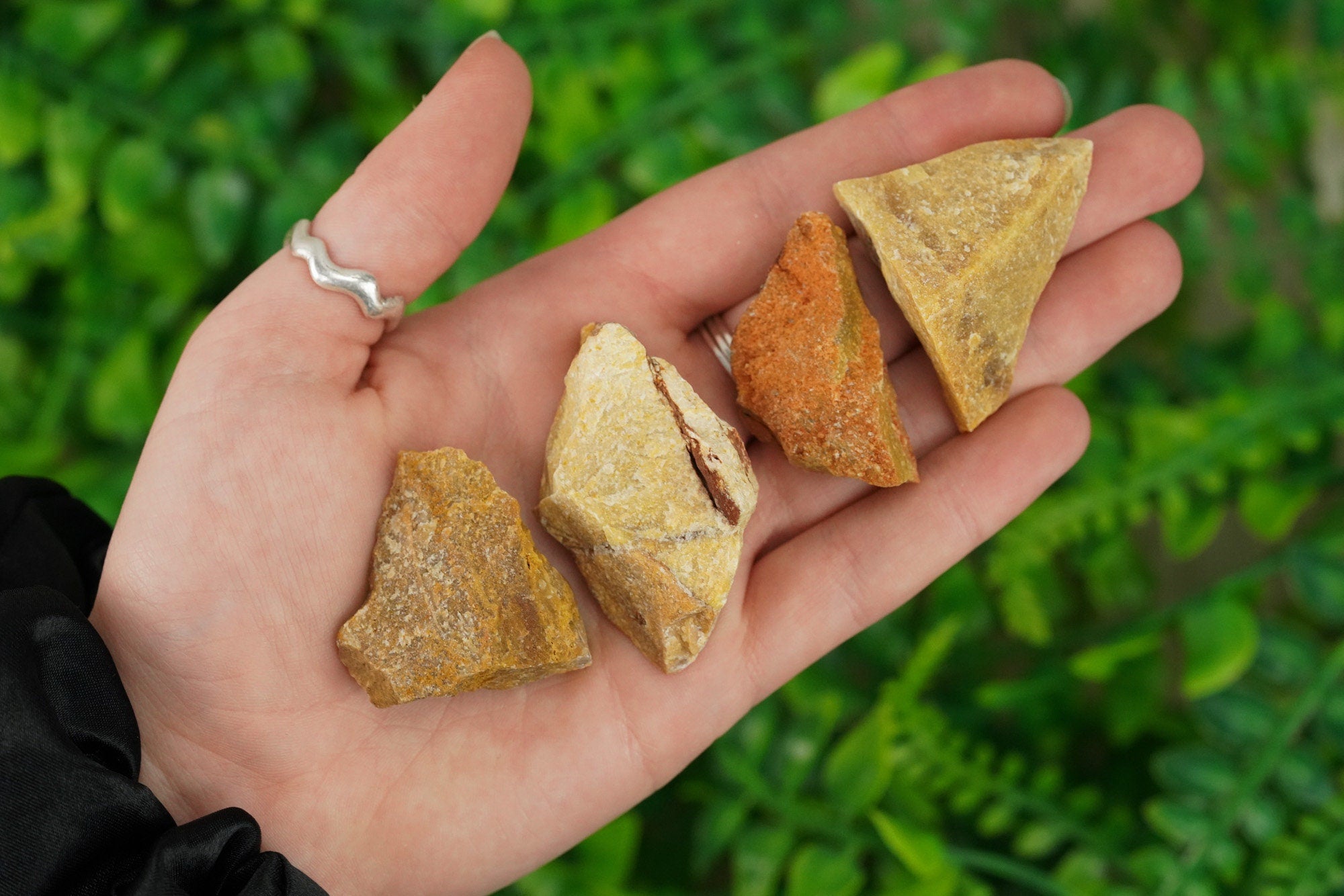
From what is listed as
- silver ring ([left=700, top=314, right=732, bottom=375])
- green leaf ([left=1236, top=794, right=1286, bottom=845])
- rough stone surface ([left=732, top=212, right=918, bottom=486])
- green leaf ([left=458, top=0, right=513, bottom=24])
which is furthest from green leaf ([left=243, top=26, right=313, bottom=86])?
green leaf ([left=1236, top=794, right=1286, bottom=845])

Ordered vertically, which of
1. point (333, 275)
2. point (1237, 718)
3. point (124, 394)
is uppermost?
point (333, 275)

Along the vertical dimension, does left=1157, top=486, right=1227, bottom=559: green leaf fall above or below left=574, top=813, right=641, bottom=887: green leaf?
below

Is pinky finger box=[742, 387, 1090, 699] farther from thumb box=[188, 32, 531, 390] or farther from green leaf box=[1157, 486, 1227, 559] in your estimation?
thumb box=[188, 32, 531, 390]

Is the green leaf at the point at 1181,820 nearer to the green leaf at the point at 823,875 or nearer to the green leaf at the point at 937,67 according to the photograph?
the green leaf at the point at 823,875

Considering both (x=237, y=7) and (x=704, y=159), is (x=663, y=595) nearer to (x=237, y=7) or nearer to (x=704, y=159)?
(x=704, y=159)

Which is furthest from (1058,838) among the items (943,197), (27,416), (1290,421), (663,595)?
(27,416)

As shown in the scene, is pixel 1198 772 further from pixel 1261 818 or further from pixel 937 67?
pixel 937 67

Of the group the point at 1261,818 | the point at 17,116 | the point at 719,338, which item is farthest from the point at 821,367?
the point at 17,116
